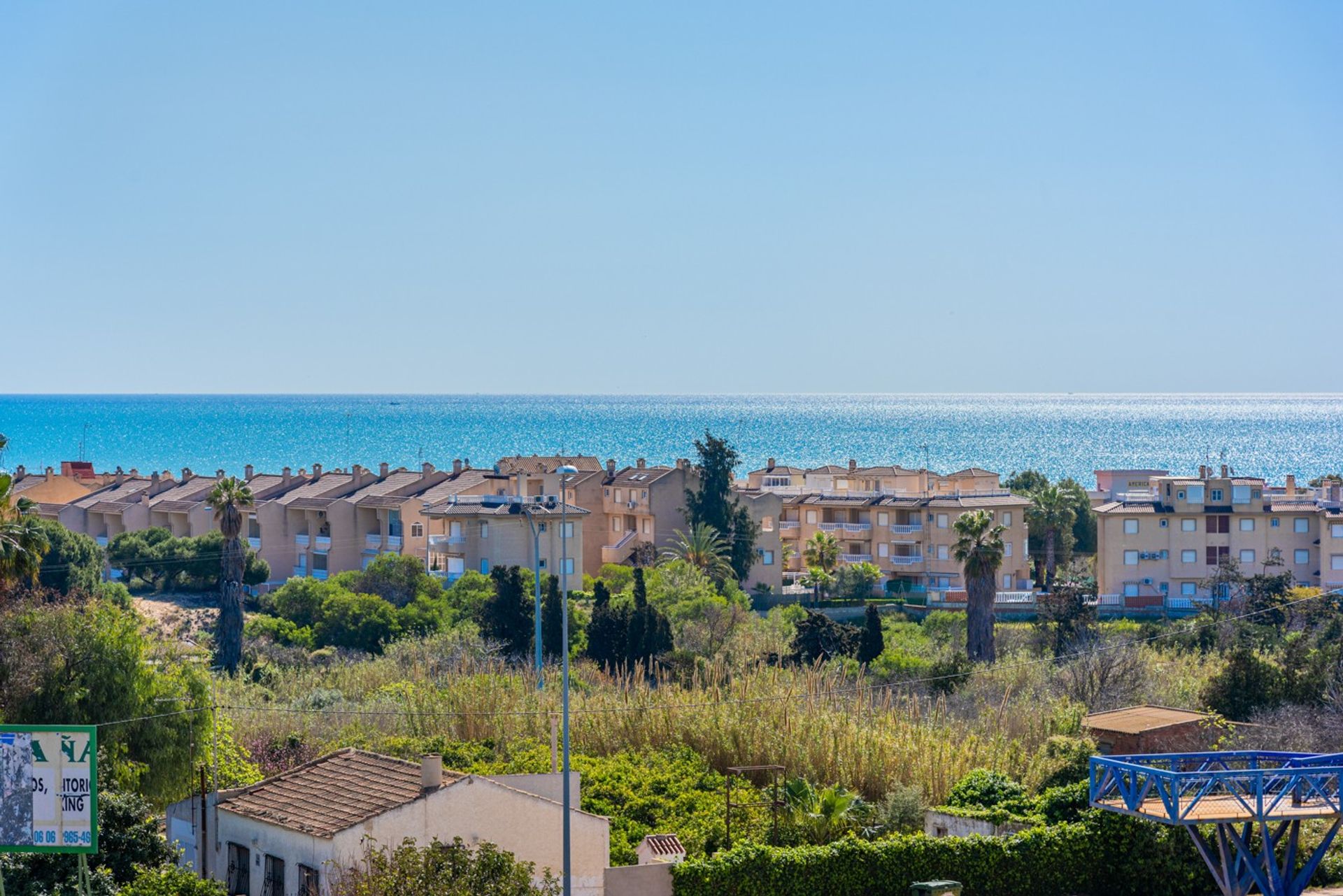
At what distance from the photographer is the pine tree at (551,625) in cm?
5562

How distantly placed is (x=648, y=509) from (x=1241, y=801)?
54717 millimetres

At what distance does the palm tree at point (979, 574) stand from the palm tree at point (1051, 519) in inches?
987

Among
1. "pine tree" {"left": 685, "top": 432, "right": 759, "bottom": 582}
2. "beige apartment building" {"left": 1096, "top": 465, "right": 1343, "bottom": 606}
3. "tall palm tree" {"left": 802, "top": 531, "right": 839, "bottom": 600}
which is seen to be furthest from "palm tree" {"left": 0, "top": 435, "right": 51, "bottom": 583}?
"beige apartment building" {"left": 1096, "top": 465, "right": 1343, "bottom": 606}

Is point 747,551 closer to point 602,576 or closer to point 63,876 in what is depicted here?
point 602,576

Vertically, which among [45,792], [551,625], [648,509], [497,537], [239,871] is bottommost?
[551,625]

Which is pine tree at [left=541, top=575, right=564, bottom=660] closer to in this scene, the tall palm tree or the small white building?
the tall palm tree

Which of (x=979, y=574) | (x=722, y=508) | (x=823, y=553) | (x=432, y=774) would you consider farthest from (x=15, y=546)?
(x=823, y=553)

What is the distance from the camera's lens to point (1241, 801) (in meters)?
24.5

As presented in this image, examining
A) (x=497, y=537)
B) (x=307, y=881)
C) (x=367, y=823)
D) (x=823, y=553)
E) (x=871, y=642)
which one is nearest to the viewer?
(x=367, y=823)

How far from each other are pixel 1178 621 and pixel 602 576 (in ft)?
80.2

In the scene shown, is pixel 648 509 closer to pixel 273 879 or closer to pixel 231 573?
pixel 231 573

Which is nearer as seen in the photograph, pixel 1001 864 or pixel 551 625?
pixel 1001 864

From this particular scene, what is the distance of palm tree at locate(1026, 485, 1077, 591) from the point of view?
271ft

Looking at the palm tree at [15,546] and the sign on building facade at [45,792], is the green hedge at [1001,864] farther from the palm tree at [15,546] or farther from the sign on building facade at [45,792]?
the palm tree at [15,546]
